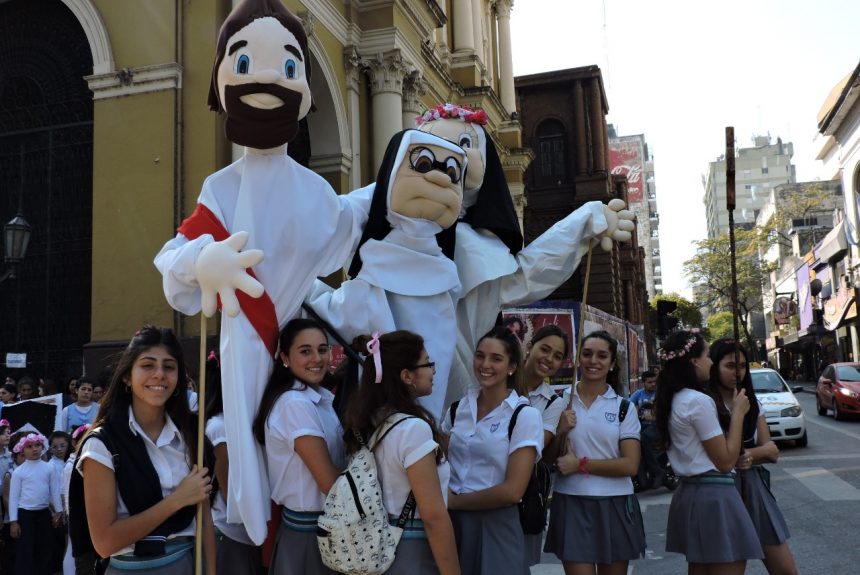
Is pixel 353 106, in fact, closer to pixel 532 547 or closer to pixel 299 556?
pixel 532 547

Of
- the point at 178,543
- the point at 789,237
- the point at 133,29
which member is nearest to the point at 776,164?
the point at 789,237

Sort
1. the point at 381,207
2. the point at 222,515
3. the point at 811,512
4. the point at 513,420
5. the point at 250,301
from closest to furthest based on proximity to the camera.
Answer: the point at 250,301 → the point at 513,420 → the point at 222,515 → the point at 381,207 → the point at 811,512

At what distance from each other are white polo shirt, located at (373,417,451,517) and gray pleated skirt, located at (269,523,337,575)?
400mm

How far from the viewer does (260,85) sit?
3387 millimetres

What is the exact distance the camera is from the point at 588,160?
3431 centimetres

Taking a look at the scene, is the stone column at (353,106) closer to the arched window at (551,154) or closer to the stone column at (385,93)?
the stone column at (385,93)

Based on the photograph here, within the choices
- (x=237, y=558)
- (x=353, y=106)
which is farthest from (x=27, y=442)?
(x=353, y=106)

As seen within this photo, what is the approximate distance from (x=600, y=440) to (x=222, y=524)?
1945mm

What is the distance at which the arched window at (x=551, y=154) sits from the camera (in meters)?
34.9

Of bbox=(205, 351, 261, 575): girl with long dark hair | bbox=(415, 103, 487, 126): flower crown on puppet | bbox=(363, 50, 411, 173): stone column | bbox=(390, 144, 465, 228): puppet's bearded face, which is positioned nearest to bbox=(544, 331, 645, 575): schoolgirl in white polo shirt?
bbox=(390, 144, 465, 228): puppet's bearded face

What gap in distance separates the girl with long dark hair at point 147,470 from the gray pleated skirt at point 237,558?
62 centimetres

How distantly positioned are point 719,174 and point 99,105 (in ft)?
339

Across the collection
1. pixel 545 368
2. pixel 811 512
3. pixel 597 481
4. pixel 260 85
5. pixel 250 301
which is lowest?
pixel 811 512

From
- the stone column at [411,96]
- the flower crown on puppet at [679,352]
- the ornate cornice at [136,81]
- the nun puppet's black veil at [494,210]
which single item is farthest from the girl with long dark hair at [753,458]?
the stone column at [411,96]
